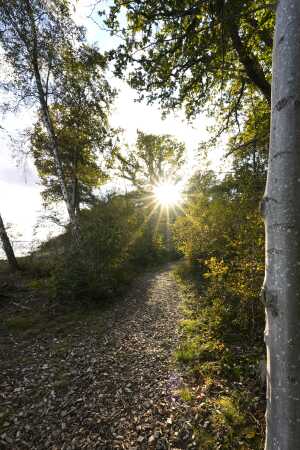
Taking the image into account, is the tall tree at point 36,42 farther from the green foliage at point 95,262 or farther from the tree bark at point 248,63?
the tree bark at point 248,63

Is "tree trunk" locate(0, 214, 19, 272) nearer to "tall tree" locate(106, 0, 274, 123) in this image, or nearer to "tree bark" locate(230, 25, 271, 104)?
"tall tree" locate(106, 0, 274, 123)

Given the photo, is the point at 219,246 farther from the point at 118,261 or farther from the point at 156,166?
the point at 156,166

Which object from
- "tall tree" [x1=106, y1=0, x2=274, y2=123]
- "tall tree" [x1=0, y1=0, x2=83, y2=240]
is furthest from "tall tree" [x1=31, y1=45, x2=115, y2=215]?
"tall tree" [x1=106, y1=0, x2=274, y2=123]

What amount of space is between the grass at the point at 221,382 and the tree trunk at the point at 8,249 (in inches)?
296

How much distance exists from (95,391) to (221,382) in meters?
1.86

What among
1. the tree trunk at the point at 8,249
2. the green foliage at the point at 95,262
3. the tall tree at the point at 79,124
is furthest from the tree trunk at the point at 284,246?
the tree trunk at the point at 8,249

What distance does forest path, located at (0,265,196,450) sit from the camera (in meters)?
2.43

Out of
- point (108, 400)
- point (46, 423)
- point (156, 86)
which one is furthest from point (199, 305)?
point (156, 86)

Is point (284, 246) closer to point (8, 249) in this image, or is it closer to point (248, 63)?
point (248, 63)

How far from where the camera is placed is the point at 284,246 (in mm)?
1047

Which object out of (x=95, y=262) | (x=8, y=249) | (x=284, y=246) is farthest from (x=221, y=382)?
(x=8, y=249)

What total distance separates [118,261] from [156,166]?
1460cm

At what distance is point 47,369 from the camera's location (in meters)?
3.58

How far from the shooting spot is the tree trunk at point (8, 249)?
8.57 meters
